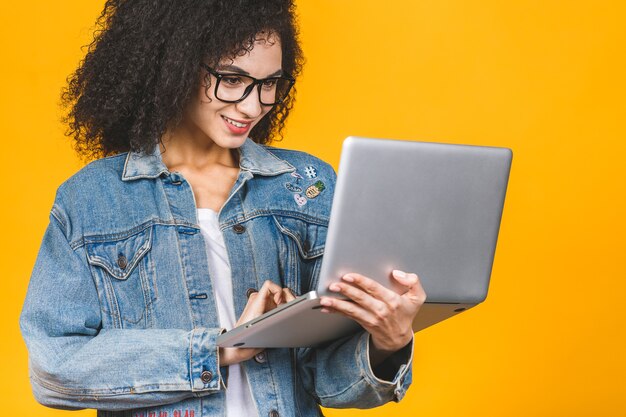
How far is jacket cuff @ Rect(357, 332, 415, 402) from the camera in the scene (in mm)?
1780

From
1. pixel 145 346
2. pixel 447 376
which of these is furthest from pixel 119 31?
pixel 447 376

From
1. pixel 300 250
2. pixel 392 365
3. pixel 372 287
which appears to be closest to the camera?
pixel 372 287

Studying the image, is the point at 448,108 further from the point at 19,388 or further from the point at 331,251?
the point at 331,251

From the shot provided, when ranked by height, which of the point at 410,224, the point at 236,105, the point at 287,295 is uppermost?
the point at 236,105

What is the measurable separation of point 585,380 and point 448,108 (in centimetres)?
90

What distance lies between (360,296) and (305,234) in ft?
1.43

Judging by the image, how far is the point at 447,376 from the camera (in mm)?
3266

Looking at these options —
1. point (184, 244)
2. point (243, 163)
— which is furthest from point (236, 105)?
point (184, 244)

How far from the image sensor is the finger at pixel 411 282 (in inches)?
61.8

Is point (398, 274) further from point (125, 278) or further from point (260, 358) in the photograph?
point (125, 278)

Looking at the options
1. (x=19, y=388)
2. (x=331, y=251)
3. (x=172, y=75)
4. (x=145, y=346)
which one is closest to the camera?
(x=331, y=251)

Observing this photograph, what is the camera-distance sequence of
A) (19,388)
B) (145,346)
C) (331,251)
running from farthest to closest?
1. (19,388)
2. (145,346)
3. (331,251)

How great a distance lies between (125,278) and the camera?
1819 mm

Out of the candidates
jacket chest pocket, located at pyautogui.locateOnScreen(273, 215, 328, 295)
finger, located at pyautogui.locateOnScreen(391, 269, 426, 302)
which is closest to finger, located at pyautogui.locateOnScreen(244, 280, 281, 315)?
jacket chest pocket, located at pyautogui.locateOnScreen(273, 215, 328, 295)
